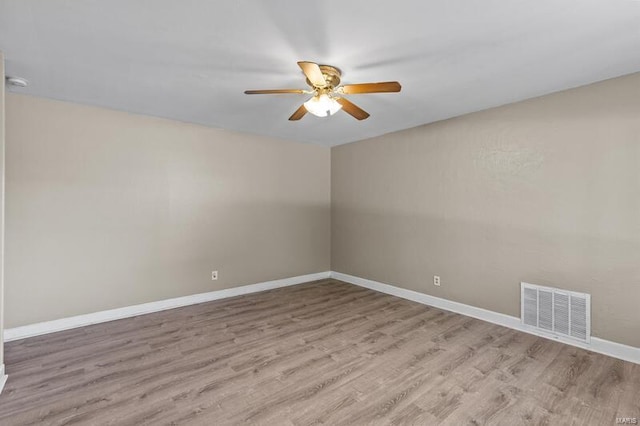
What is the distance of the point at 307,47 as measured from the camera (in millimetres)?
2025

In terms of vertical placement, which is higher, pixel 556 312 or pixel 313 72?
pixel 313 72

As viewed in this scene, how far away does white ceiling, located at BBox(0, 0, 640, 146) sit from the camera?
1.66m

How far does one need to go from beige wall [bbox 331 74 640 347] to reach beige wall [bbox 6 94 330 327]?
1.64 m

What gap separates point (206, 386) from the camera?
6.81ft

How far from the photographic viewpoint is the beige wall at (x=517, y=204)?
246 centimetres

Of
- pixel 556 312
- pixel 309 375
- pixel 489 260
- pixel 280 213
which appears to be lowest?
pixel 309 375

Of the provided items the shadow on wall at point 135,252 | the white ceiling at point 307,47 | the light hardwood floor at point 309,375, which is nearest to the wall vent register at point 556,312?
the light hardwood floor at point 309,375

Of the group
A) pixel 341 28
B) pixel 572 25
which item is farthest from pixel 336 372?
pixel 572 25

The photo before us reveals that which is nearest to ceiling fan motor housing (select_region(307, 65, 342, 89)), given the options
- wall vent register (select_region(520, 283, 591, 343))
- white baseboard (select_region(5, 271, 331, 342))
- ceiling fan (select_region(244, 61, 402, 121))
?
ceiling fan (select_region(244, 61, 402, 121))

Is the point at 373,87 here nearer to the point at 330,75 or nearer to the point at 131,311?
the point at 330,75

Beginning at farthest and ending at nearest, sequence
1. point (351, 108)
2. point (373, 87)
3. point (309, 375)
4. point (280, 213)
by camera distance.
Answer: point (280, 213) → point (351, 108) → point (309, 375) → point (373, 87)

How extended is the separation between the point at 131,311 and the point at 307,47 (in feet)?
11.2

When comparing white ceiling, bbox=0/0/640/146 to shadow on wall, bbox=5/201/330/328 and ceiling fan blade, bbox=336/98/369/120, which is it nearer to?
ceiling fan blade, bbox=336/98/369/120

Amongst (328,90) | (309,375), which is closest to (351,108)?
(328,90)
